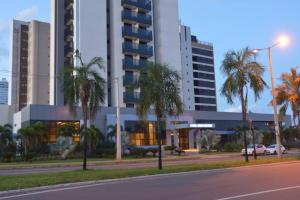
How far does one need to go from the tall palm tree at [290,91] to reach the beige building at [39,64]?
75.5 m

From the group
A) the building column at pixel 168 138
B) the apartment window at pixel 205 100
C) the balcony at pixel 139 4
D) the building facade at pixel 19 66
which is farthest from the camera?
the apartment window at pixel 205 100

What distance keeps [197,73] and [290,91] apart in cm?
9576

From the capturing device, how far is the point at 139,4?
76.5 m

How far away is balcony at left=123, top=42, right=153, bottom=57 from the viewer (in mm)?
71875

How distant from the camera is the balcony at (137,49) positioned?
71.9 metres

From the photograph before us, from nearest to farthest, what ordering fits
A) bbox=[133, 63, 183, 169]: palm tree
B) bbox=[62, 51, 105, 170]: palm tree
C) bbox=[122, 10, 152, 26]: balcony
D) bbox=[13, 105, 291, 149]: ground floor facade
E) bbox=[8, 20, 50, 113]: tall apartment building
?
bbox=[133, 63, 183, 169]: palm tree → bbox=[62, 51, 105, 170]: palm tree → bbox=[13, 105, 291, 149]: ground floor facade → bbox=[122, 10, 152, 26]: balcony → bbox=[8, 20, 50, 113]: tall apartment building

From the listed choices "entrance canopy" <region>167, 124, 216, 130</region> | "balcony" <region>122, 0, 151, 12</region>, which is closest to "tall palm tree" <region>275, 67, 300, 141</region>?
"entrance canopy" <region>167, 124, 216, 130</region>

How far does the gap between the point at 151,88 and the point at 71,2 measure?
2271 inches

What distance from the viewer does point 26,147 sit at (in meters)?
46.0

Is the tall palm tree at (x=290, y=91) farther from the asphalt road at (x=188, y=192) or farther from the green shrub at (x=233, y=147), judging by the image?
the green shrub at (x=233, y=147)

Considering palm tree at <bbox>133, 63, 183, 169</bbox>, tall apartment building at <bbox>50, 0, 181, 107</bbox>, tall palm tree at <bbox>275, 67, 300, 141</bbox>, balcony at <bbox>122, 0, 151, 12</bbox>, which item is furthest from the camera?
balcony at <bbox>122, 0, 151, 12</bbox>

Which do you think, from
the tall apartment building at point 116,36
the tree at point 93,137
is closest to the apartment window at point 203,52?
the tall apartment building at point 116,36

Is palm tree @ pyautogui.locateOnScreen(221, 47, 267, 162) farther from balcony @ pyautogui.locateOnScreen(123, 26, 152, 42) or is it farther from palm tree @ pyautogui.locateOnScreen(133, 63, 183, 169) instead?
balcony @ pyautogui.locateOnScreen(123, 26, 152, 42)

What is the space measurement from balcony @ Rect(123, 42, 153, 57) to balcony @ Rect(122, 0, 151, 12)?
8.23m
